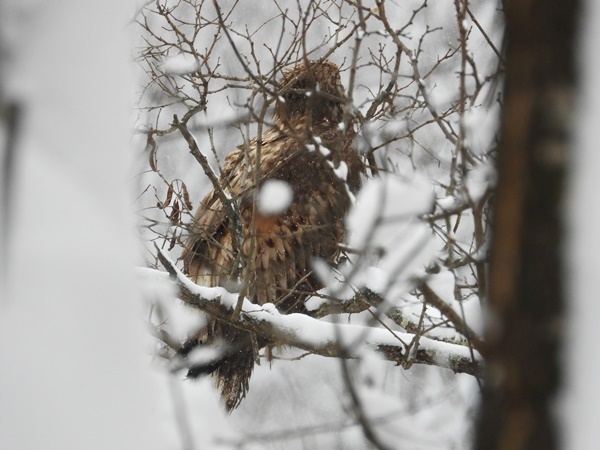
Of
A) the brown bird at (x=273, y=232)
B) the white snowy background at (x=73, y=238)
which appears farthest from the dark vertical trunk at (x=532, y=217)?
the brown bird at (x=273, y=232)

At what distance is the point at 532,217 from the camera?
0.62 meters

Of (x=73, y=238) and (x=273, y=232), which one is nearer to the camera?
(x=73, y=238)

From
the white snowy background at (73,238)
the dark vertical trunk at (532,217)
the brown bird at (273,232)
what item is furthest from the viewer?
the brown bird at (273,232)

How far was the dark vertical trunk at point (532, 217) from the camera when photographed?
1.96 feet

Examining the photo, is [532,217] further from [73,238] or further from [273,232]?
[273,232]

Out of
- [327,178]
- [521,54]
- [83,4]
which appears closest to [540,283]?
[521,54]

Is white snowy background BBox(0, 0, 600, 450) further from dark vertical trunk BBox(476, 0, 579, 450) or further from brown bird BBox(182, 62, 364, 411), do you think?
brown bird BBox(182, 62, 364, 411)

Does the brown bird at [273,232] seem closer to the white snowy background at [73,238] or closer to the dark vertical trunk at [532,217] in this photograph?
the white snowy background at [73,238]

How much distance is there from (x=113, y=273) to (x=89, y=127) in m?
0.24

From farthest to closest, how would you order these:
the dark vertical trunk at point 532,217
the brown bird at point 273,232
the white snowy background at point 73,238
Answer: the brown bird at point 273,232, the white snowy background at point 73,238, the dark vertical trunk at point 532,217

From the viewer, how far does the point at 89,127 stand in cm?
115

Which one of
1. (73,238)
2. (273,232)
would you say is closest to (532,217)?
(73,238)

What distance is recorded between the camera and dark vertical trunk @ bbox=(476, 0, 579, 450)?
598 millimetres

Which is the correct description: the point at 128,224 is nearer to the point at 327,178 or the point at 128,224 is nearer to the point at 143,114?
the point at 327,178
